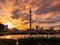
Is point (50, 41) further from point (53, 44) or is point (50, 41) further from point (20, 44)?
point (20, 44)

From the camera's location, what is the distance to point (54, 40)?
22953mm

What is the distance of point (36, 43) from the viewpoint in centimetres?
2297

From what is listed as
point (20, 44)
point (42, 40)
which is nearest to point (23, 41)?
point (20, 44)

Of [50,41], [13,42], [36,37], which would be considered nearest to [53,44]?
[50,41]

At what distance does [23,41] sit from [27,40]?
1.41 feet

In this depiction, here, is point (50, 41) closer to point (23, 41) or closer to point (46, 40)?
point (46, 40)

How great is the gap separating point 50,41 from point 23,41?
2.60 meters

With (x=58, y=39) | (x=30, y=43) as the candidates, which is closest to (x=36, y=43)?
(x=30, y=43)

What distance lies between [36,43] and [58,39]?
2109 mm

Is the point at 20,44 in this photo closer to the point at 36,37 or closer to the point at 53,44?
the point at 36,37

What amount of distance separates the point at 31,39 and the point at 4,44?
2.63 m

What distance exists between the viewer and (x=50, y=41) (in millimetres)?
22938

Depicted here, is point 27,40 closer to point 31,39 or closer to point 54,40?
point 31,39

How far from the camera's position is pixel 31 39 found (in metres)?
23.3
